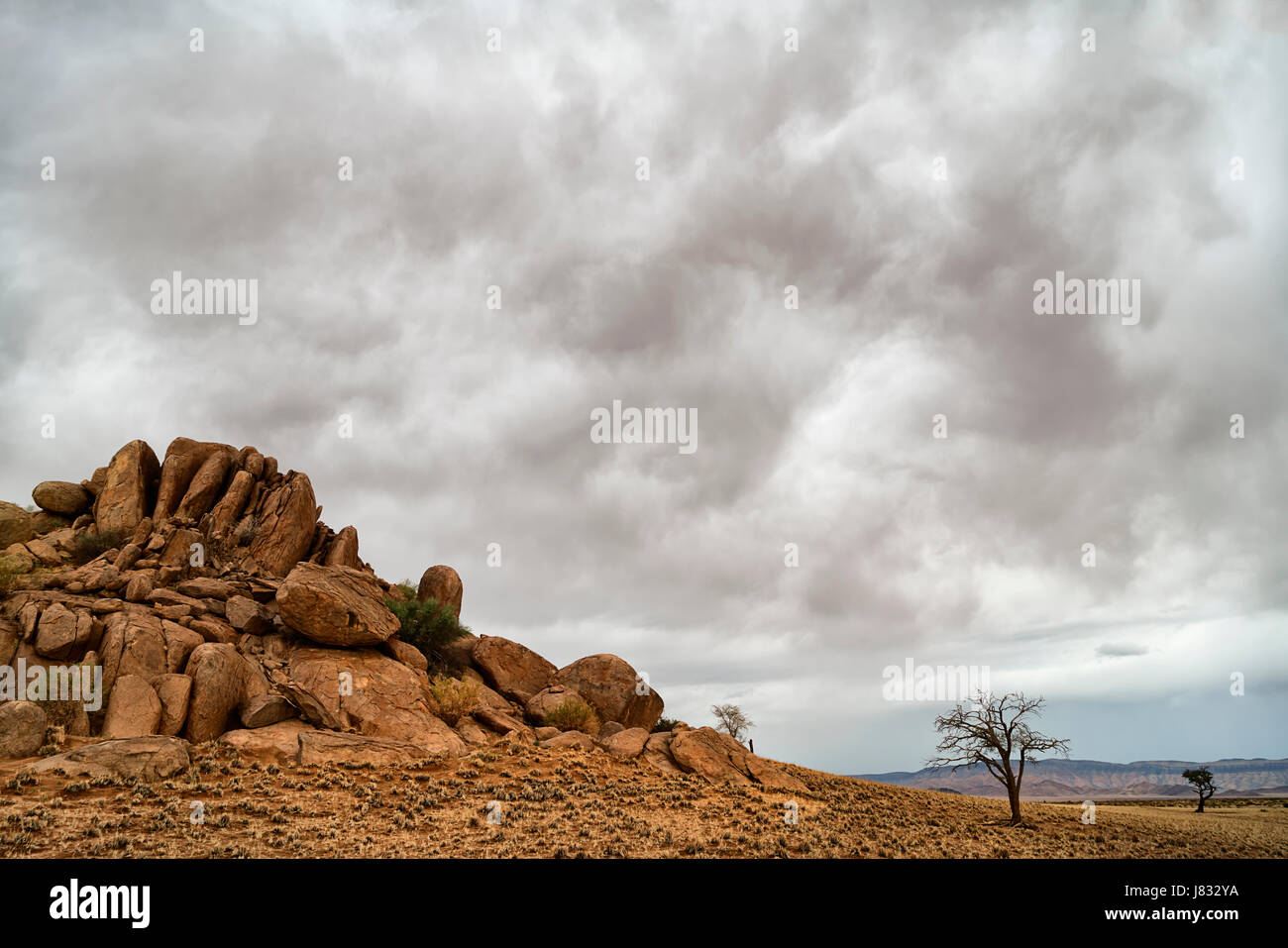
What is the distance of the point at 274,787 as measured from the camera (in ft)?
76.2

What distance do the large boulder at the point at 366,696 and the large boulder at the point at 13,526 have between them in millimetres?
17191

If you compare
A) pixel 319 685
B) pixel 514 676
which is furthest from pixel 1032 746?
pixel 319 685

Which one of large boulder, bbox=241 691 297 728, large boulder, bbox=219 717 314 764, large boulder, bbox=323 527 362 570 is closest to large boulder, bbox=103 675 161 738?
large boulder, bbox=219 717 314 764

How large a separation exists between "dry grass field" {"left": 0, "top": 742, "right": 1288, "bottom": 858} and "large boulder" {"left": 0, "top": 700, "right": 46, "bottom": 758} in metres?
1.36

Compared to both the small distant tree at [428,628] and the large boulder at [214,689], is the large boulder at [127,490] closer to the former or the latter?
the large boulder at [214,689]

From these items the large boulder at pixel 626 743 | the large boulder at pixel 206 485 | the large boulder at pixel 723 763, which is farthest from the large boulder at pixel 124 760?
the large boulder at pixel 723 763

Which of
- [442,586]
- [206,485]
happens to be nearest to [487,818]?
[442,586]

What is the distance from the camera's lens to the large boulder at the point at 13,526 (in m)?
36.2

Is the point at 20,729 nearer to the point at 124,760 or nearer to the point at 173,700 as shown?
the point at 124,760

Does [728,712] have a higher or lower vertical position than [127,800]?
lower

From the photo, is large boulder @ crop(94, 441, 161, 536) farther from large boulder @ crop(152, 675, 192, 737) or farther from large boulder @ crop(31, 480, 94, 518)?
large boulder @ crop(152, 675, 192, 737)

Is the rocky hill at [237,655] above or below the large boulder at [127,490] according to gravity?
below
